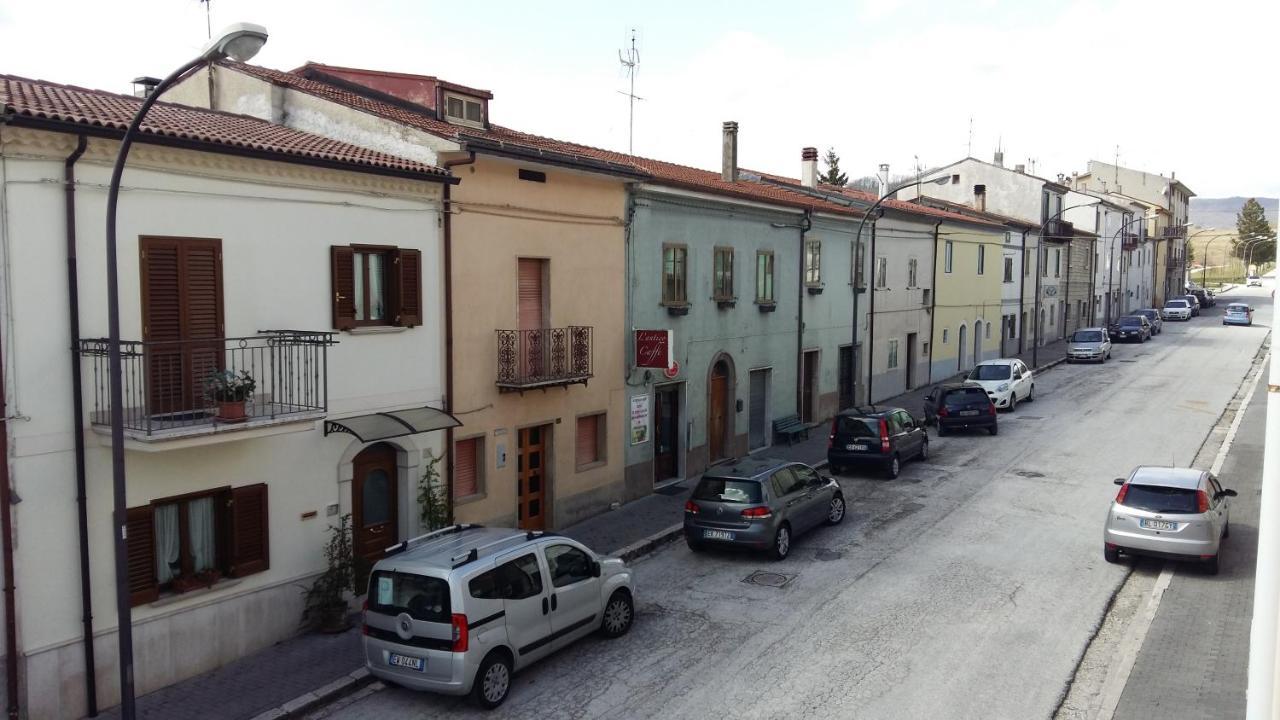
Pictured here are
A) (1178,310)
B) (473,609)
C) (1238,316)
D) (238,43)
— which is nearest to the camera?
(238,43)

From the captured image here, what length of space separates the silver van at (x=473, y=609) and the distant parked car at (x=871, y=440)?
36.0 feet

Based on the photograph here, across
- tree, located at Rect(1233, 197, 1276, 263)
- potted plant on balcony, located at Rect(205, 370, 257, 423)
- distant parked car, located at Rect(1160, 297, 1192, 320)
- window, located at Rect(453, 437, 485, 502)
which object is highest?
tree, located at Rect(1233, 197, 1276, 263)

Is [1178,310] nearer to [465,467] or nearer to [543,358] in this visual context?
[543,358]

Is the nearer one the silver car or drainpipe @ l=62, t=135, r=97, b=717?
drainpipe @ l=62, t=135, r=97, b=717

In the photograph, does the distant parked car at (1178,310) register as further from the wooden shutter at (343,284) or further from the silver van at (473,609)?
the wooden shutter at (343,284)

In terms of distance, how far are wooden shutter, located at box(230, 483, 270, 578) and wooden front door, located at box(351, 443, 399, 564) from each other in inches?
62.8

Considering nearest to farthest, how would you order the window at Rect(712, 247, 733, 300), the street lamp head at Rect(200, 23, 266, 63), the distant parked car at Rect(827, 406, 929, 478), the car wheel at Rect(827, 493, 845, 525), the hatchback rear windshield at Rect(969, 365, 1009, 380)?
the street lamp head at Rect(200, 23, 266, 63)
the car wheel at Rect(827, 493, 845, 525)
the distant parked car at Rect(827, 406, 929, 478)
the window at Rect(712, 247, 733, 300)
the hatchback rear windshield at Rect(969, 365, 1009, 380)

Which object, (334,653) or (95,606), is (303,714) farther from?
(95,606)

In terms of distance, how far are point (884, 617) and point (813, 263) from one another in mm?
14671

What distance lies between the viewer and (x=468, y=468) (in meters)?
15.5

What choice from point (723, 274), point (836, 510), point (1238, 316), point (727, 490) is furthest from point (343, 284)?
point (1238, 316)

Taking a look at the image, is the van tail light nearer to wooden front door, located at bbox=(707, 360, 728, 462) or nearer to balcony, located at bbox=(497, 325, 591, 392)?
balcony, located at bbox=(497, 325, 591, 392)

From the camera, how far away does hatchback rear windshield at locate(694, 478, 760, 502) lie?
15180mm

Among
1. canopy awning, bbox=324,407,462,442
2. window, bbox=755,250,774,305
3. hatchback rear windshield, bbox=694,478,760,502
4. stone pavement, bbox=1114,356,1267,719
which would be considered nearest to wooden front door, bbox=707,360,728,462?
window, bbox=755,250,774,305
